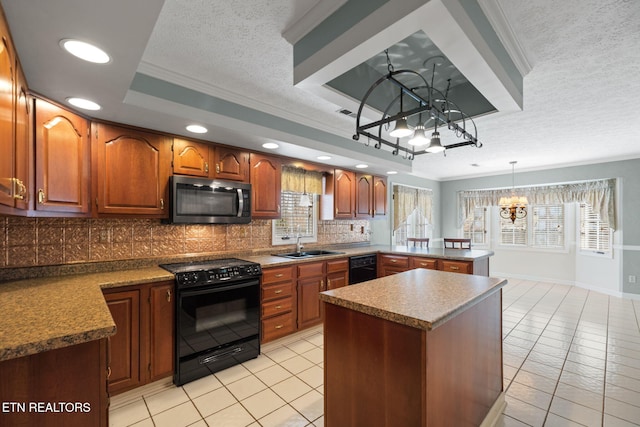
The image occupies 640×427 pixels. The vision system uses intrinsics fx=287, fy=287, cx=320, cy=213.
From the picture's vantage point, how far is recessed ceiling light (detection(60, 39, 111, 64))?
53.1 inches

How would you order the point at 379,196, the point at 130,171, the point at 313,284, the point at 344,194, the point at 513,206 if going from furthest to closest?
1. the point at 513,206
2. the point at 379,196
3. the point at 344,194
4. the point at 313,284
5. the point at 130,171

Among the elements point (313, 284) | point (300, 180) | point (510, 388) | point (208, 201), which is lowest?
point (510, 388)

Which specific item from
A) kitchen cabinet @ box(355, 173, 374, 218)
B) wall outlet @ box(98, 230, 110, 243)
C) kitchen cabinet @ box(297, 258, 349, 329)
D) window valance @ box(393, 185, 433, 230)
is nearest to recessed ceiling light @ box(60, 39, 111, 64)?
wall outlet @ box(98, 230, 110, 243)

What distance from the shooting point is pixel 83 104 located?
2.04 metres

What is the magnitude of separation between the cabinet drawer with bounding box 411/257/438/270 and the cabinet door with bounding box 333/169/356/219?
113cm

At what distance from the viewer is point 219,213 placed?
293 cm

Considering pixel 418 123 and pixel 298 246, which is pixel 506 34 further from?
pixel 298 246

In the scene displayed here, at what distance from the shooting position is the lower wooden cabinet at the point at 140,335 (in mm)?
2131

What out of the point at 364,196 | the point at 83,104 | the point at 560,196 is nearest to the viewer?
the point at 83,104

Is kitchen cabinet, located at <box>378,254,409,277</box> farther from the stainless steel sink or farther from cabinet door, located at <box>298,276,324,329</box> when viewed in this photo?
cabinet door, located at <box>298,276,324,329</box>

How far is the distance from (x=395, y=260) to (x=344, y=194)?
1.25 meters

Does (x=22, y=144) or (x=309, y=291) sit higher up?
(x=22, y=144)

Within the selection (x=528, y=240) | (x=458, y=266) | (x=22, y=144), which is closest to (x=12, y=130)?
(x=22, y=144)

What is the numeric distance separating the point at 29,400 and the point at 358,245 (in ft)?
14.1
